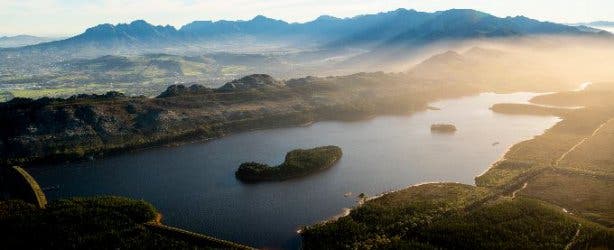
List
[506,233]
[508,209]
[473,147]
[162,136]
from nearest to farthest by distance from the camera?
[506,233]
[508,209]
[473,147]
[162,136]

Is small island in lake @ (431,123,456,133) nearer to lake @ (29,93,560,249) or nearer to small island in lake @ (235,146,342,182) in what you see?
lake @ (29,93,560,249)

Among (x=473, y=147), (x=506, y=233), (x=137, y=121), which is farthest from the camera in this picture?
(x=137, y=121)

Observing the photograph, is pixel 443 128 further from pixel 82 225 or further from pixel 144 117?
pixel 82 225

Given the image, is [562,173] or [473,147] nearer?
[562,173]

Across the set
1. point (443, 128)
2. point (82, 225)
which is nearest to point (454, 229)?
point (82, 225)

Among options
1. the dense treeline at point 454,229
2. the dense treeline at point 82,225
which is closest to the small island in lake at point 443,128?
the dense treeline at point 454,229

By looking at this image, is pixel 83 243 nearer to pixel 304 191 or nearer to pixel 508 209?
pixel 304 191

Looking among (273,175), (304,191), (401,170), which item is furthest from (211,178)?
(401,170)
